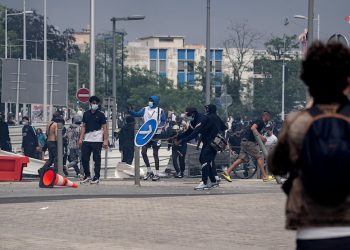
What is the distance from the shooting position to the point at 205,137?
19359 millimetres

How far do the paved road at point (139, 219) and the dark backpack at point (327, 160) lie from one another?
5.73 m

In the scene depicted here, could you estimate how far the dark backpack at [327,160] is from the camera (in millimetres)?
4879

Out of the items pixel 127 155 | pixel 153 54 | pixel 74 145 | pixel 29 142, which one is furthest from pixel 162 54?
pixel 74 145

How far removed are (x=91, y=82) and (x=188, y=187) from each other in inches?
300

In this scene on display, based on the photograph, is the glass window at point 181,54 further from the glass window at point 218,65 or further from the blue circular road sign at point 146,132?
the blue circular road sign at point 146,132

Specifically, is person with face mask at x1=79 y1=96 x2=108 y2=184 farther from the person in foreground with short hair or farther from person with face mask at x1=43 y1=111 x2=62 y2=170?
person with face mask at x1=43 y1=111 x2=62 y2=170

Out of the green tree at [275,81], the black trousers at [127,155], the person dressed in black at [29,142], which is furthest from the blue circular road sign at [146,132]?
the green tree at [275,81]

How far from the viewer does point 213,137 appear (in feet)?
63.5

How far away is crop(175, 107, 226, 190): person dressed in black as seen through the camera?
19.3m

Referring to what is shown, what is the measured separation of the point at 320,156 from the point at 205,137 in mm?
14462

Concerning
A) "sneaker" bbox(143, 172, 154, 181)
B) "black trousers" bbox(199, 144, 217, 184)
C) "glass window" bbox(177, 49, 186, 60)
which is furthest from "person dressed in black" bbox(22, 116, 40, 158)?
"glass window" bbox(177, 49, 186, 60)

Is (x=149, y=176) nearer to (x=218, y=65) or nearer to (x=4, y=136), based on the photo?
(x=4, y=136)

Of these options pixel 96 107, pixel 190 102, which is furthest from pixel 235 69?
pixel 96 107

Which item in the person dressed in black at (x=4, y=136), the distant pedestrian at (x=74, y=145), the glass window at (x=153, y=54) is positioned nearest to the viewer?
the distant pedestrian at (x=74, y=145)
